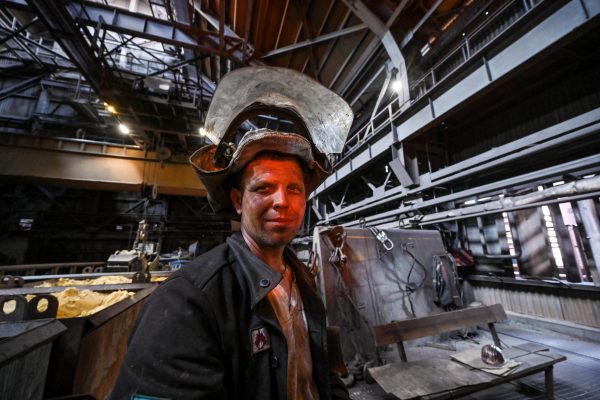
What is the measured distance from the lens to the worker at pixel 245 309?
2.35 feet

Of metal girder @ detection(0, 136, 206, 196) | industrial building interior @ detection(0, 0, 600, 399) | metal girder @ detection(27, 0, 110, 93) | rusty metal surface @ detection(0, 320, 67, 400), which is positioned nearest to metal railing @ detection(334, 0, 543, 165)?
industrial building interior @ detection(0, 0, 600, 399)

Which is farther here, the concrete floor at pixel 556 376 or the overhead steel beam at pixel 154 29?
the overhead steel beam at pixel 154 29

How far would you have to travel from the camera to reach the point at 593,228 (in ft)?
14.3

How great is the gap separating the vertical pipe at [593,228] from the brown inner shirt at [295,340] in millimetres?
6392

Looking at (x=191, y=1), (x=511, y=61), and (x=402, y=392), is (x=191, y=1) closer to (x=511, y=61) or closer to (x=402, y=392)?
(x=511, y=61)

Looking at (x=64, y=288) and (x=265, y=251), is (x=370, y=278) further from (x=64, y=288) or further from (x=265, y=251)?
(x=64, y=288)

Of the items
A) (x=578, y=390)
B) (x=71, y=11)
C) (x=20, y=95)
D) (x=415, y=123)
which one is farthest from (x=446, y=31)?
(x=20, y=95)

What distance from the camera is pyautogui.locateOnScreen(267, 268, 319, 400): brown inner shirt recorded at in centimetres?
107

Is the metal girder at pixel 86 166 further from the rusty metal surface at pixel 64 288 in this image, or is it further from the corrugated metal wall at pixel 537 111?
the corrugated metal wall at pixel 537 111

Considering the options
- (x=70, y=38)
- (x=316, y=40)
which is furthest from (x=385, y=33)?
(x=70, y=38)

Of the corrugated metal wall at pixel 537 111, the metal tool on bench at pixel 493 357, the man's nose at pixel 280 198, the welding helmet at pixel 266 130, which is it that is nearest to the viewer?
the man's nose at pixel 280 198

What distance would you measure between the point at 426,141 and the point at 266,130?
20.1ft

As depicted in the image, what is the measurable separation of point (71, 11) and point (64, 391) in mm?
7769

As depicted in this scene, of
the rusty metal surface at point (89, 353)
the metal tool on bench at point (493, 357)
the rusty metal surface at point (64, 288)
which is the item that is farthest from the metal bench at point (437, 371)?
the rusty metal surface at point (64, 288)
